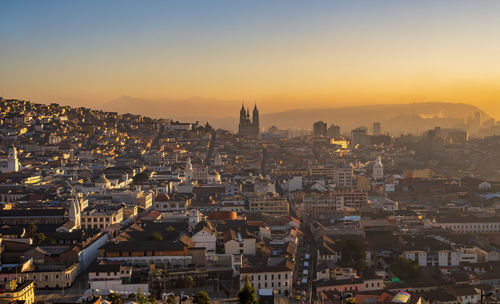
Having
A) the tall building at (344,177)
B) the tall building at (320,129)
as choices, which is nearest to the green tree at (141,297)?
the tall building at (344,177)

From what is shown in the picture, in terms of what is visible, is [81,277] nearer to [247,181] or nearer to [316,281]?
[316,281]

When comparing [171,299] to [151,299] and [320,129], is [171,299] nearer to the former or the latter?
[151,299]

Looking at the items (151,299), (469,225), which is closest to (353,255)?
(151,299)

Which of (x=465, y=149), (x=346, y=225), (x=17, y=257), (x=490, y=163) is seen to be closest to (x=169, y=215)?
(x=346, y=225)

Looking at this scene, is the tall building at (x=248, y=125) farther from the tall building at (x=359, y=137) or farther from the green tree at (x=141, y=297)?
the green tree at (x=141, y=297)

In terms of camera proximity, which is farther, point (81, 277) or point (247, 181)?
point (247, 181)
